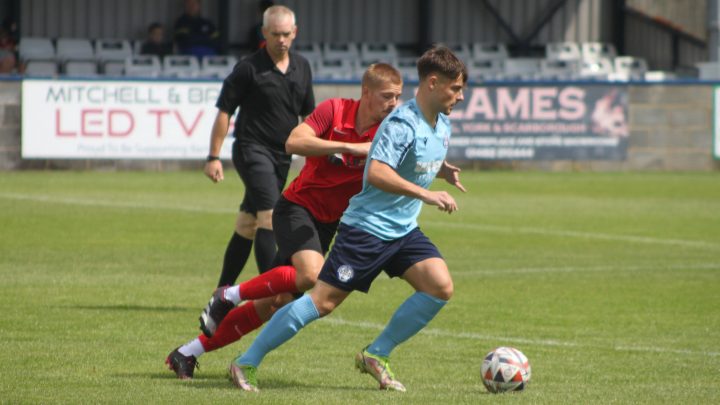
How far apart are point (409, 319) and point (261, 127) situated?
3147 mm

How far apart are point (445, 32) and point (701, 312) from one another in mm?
27851

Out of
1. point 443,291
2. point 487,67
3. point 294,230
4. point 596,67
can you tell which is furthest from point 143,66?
point 443,291

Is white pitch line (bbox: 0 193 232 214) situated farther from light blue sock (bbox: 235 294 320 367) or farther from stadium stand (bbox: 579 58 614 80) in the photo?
stadium stand (bbox: 579 58 614 80)

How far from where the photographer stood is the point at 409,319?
7125mm

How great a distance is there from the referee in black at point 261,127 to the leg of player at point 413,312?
2597mm

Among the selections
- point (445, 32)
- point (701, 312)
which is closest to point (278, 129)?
point (701, 312)

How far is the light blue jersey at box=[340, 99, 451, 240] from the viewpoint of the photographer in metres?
6.77

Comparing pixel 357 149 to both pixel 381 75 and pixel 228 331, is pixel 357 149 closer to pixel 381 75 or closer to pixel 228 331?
pixel 381 75

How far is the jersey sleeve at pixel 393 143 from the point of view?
6.72 m

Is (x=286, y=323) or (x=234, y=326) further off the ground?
(x=286, y=323)

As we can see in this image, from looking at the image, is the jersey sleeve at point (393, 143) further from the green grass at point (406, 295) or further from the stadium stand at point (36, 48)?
the stadium stand at point (36, 48)

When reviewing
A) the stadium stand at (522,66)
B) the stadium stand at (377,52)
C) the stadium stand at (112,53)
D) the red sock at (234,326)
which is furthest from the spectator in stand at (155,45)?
the red sock at (234,326)

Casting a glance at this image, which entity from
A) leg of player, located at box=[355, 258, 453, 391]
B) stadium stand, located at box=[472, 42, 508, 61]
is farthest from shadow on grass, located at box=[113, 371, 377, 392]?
stadium stand, located at box=[472, 42, 508, 61]

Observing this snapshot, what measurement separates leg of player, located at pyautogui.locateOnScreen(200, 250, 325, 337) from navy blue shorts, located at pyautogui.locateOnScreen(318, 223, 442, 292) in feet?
1.51
